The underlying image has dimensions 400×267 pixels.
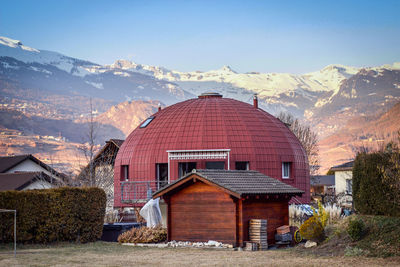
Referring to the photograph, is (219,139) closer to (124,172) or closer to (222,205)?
(124,172)

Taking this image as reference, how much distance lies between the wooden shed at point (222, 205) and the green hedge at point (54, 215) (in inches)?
180

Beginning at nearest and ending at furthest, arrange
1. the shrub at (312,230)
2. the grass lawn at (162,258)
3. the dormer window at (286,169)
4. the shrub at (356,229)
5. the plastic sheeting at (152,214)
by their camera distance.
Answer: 1. the grass lawn at (162,258)
2. the shrub at (356,229)
3. the shrub at (312,230)
4. the plastic sheeting at (152,214)
5. the dormer window at (286,169)

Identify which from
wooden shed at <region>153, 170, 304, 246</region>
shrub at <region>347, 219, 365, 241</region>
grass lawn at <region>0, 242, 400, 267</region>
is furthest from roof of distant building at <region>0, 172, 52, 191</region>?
shrub at <region>347, 219, 365, 241</region>

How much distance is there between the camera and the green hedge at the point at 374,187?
20.6 m

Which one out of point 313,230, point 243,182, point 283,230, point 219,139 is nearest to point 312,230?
point 313,230

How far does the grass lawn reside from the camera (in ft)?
61.8

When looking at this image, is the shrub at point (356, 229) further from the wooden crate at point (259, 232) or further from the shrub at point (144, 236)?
the shrub at point (144, 236)

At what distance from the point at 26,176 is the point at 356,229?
34320 millimetres

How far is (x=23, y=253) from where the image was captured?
2366 cm

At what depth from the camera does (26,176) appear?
48969 millimetres

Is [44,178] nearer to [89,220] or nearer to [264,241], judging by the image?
[89,220]

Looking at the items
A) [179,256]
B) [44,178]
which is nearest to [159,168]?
[44,178]

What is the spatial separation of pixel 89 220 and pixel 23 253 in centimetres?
531

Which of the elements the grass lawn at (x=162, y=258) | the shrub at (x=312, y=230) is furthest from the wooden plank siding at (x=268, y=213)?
the shrub at (x=312, y=230)
